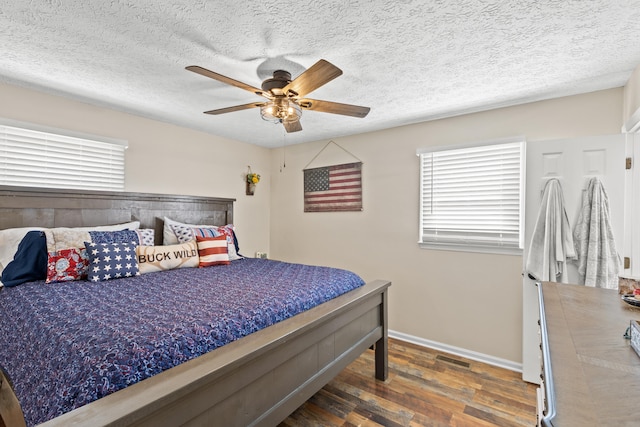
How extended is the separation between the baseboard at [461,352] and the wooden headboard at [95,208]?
258 centimetres

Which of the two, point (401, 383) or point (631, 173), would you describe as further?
point (401, 383)

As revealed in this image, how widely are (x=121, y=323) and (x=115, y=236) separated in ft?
4.81

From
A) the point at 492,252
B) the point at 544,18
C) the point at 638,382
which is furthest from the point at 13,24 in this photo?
the point at 492,252

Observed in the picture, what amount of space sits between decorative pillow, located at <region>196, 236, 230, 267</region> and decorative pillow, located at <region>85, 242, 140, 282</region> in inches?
22.0

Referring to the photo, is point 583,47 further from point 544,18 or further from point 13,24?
point 13,24

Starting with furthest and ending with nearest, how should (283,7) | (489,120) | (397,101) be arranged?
(489,120)
(397,101)
(283,7)

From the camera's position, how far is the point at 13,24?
5.27 ft

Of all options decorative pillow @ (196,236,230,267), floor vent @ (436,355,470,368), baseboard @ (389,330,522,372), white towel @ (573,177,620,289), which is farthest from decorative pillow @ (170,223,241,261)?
white towel @ (573,177,620,289)

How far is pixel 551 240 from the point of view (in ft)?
7.72

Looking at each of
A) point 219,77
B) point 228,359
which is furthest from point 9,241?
point 228,359

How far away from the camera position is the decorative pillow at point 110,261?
7.11 ft

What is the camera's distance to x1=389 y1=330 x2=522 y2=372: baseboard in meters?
2.72

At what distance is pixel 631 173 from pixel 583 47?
1.02 metres

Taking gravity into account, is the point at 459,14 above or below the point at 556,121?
above
